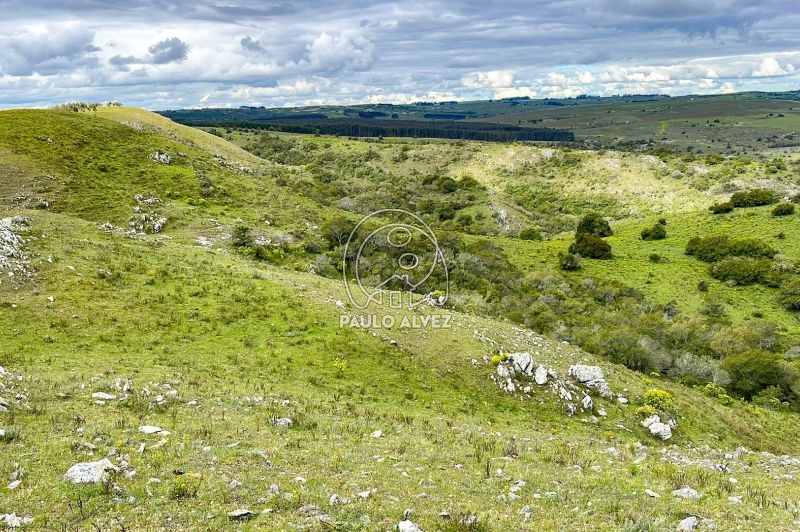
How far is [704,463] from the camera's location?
1275cm

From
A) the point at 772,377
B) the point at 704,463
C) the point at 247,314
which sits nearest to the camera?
the point at 704,463

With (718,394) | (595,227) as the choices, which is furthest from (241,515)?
(595,227)

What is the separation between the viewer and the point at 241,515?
25.4 feet

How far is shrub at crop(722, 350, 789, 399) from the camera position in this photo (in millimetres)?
30047

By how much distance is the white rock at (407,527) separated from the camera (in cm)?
756

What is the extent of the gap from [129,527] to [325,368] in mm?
11199

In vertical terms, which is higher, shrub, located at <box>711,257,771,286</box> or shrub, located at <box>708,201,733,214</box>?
shrub, located at <box>708,201,733,214</box>

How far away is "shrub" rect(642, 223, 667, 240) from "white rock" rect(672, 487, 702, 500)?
64.9 m

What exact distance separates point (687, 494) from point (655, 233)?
2574 inches

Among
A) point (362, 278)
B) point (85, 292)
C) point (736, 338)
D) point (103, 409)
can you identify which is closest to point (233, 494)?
point (103, 409)

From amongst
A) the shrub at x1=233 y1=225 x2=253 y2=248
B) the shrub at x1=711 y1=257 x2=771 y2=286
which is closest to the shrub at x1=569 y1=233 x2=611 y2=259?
the shrub at x1=711 y1=257 x2=771 y2=286

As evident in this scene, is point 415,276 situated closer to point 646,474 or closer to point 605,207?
point 646,474

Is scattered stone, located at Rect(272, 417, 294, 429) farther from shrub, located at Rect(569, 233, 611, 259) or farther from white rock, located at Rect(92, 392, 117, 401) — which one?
shrub, located at Rect(569, 233, 611, 259)

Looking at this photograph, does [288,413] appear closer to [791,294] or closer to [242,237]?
[242,237]
